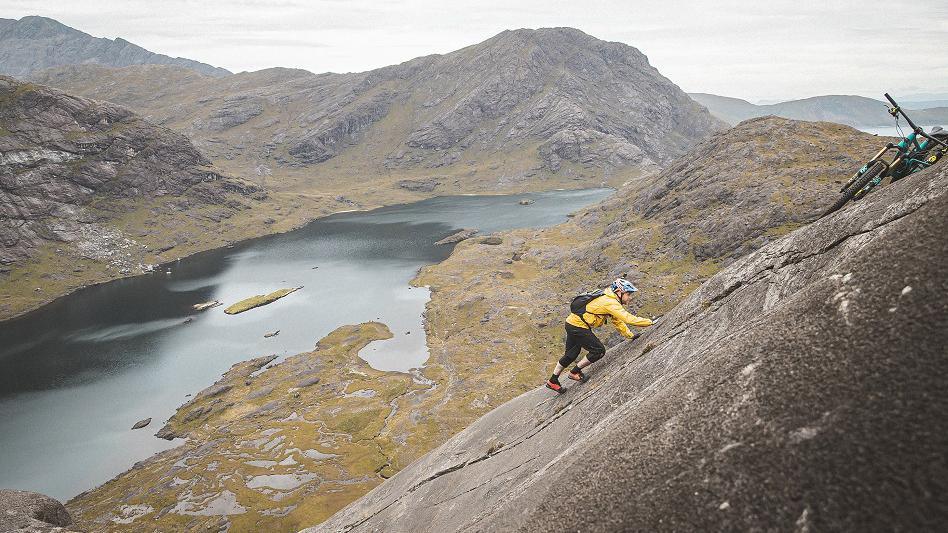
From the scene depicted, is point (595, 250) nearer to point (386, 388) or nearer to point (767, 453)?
point (386, 388)

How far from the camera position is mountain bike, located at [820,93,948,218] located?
16.8 metres

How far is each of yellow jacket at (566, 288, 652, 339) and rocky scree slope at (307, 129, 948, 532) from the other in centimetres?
337

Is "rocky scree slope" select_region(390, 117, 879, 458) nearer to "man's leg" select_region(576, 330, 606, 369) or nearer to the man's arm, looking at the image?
"man's leg" select_region(576, 330, 606, 369)

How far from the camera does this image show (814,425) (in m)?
5.74

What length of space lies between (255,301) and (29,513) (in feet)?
305

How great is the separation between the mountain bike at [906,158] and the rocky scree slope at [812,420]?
8653 millimetres

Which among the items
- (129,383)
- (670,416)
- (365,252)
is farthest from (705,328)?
(365,252)

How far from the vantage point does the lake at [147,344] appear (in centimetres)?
7350

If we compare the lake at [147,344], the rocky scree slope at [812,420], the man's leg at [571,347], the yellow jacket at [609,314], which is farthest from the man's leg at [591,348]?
the lake at [147,344]

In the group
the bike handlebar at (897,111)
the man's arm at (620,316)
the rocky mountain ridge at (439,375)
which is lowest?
the rocky mountain ridge at (439,375)

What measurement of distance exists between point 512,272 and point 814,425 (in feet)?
408

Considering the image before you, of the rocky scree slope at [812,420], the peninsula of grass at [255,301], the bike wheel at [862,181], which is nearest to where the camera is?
the rocky scree slope at [812,420]

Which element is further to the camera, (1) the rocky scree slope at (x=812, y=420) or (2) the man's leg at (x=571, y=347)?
(2) the man's leg at (x=571, y=347)

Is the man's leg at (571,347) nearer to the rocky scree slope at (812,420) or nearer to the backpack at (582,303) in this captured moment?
the backpack at (582,303)
